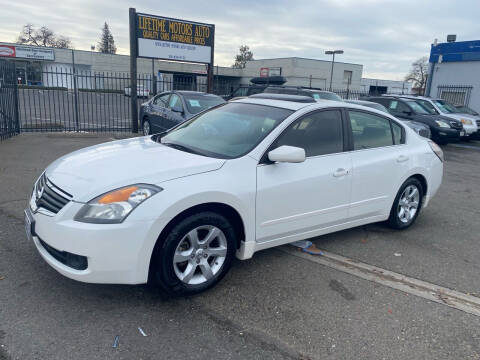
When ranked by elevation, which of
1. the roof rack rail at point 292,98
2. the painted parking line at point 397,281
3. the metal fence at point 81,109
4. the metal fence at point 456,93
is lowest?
the painted parking line at point 397,281

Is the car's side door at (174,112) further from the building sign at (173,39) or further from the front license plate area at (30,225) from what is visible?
the front license plate area at (30,225)

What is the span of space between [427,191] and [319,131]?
2155 millimetres

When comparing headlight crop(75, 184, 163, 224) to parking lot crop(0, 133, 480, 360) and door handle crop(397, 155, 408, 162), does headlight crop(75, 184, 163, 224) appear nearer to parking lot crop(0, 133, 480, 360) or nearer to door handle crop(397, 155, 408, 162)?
parking lot crop(0, 133, 480, 360)

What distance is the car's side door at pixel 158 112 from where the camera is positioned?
10.9 meters

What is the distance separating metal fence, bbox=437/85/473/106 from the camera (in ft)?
66.8

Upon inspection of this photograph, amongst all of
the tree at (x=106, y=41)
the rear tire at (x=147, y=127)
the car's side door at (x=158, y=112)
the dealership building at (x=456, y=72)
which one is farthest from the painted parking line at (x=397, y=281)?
the tree at (x=106, y=41)

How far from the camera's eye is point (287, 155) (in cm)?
340

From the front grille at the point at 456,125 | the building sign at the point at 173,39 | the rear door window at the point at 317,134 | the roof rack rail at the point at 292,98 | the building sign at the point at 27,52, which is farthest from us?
the building sign at the point at 27,52

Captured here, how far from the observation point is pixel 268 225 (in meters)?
3.56

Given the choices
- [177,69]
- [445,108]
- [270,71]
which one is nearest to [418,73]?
[270,71]

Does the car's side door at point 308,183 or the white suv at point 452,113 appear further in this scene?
the white suv at point 452,113

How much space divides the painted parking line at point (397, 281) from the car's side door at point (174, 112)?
6.33 m

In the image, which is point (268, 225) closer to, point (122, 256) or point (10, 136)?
point (122, 256)

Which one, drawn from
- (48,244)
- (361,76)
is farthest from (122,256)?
(361,76)
